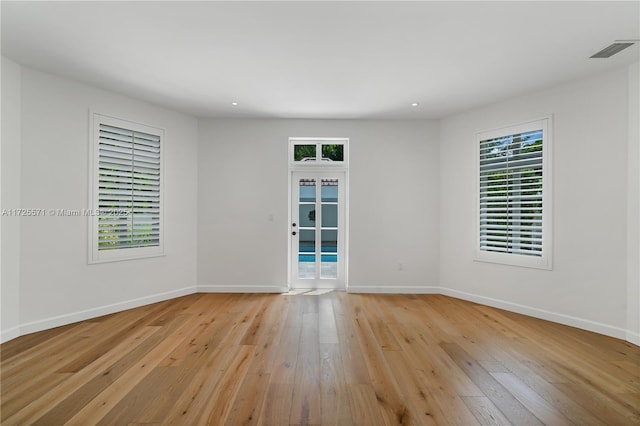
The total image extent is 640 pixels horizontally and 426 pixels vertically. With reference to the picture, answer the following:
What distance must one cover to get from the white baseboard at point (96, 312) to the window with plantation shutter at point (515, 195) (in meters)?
4.52

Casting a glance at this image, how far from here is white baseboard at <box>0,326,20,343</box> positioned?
2.99 m

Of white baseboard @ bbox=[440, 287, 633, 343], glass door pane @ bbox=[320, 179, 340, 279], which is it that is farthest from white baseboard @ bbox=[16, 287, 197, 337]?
white baseboard @ bbox=[440, 287, 633, 343]

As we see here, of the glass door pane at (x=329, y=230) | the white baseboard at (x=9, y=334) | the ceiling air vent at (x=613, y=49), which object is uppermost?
the ceiling air vent at (x=613, y=49)

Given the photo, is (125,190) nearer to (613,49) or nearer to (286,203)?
(286,203)

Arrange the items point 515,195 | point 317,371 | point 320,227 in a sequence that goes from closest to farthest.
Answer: point 317,371 < point 515,195 < point 320,227

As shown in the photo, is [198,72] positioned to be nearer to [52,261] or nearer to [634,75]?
[52,261]

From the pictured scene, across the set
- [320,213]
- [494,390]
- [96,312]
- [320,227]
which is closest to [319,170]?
[320,213]

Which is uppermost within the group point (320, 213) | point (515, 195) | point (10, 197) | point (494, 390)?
point (515, 195)

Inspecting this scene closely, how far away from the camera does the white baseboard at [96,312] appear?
3250mm

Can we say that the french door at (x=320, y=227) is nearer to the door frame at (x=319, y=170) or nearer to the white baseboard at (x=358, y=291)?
the door frame at (x=319, y=170)

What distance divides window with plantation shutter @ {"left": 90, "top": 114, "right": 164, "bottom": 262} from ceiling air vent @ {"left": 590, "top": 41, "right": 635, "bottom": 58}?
5.21 meters

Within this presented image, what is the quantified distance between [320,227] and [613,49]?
3.92 metres

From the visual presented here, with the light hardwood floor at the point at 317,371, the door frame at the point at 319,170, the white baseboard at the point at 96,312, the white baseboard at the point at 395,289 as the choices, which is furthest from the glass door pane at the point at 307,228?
the white baseboard at the point at 96,312

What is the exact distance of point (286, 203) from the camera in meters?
4.92
